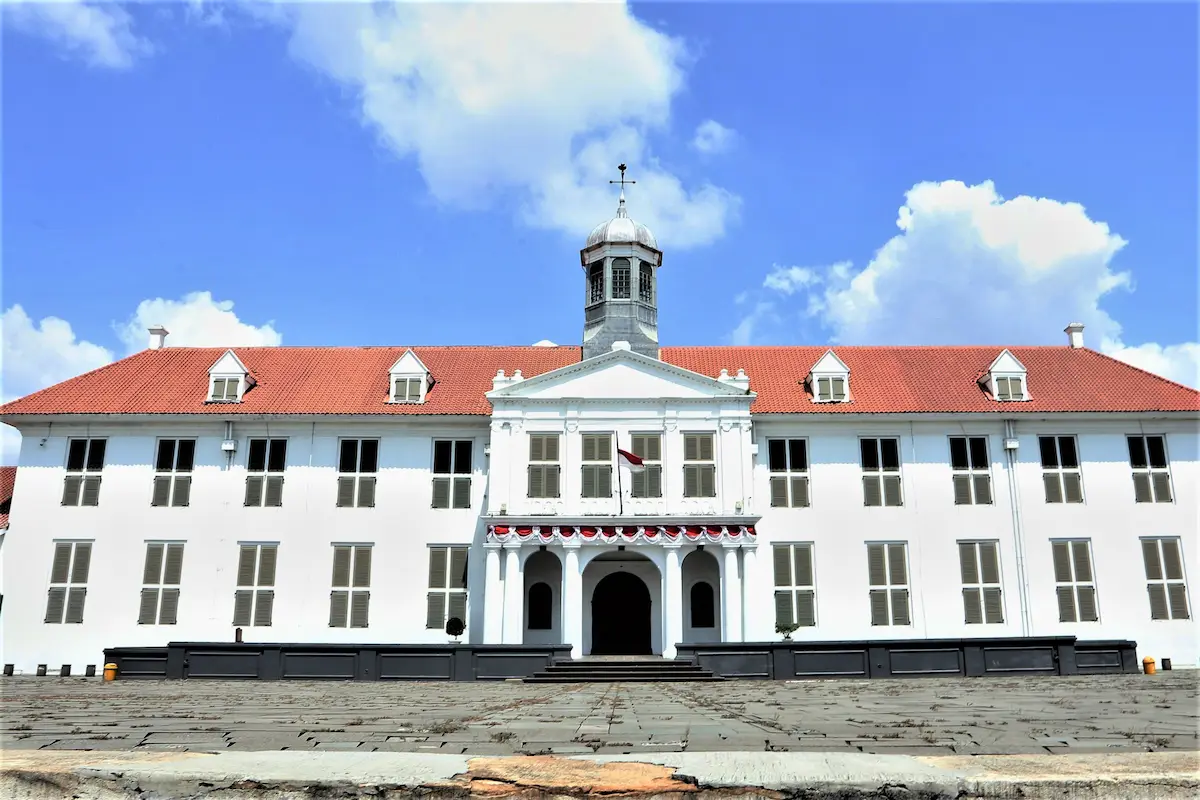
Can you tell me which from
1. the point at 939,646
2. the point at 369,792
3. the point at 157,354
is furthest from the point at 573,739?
the point at 157,354

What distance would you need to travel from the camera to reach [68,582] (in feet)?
90.8

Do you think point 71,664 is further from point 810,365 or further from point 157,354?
point 810,365

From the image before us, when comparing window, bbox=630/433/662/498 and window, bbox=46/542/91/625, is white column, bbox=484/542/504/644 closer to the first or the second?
window, bbox=630/433/662/498

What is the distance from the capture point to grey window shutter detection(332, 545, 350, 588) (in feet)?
91.0

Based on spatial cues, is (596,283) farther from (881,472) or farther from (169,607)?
(169,607)

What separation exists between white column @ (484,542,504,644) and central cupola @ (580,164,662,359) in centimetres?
816

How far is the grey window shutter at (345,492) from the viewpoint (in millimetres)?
28297

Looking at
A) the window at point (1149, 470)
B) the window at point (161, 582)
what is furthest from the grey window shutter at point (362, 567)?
the window at point (1149, 470)

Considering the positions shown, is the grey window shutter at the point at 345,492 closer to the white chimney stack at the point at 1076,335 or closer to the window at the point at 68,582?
the window at the point at 68,582

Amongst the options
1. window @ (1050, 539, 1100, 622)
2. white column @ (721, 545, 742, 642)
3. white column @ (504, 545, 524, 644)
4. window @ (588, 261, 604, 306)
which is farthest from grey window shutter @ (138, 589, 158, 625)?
window @ (1050, 539, 1100, 622)

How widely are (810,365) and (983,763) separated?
27.4 metres

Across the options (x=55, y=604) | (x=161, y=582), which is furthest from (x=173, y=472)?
(x=55, y=604)

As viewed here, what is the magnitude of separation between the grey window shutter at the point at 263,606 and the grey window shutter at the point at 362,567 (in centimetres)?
263

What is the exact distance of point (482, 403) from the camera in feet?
95.5
